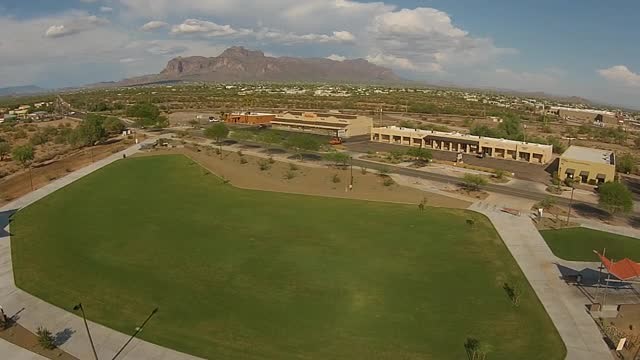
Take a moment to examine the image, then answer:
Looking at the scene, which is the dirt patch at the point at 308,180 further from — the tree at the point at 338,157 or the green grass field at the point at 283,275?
the green grass field at the point at 283,275

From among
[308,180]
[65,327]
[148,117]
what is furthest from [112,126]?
[65,327]

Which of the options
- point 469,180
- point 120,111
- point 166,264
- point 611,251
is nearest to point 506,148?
point 469,180

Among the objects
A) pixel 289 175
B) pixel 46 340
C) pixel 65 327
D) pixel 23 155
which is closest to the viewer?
pixel 46 340

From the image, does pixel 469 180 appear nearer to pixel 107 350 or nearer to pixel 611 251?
pixel 611 251

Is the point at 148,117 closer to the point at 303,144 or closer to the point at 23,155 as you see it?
the point at 23,155

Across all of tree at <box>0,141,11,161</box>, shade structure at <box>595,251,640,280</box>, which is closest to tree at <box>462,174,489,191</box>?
shade structure at <box>595,251,640,280</box>

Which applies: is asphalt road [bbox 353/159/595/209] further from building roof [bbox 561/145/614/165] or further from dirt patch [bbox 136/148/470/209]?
building roof [bbox 561/145/614/165]
